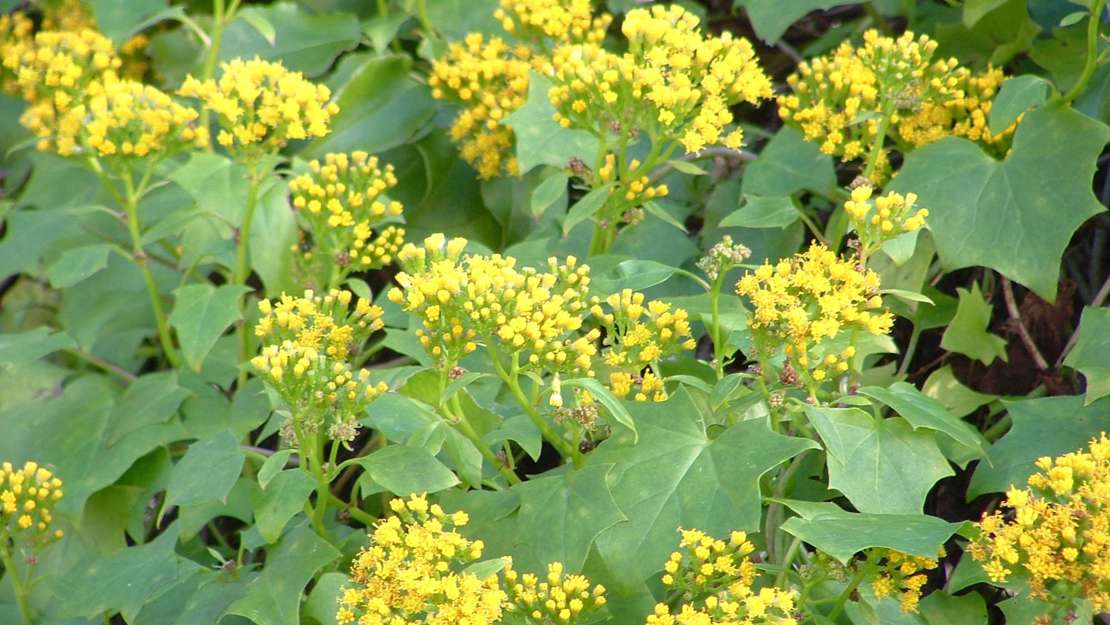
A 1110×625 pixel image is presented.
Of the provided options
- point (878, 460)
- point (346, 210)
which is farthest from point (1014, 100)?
point (346, 210)

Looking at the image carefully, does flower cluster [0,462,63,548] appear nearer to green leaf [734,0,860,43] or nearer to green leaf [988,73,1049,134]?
green leaf [734,0,860,43]

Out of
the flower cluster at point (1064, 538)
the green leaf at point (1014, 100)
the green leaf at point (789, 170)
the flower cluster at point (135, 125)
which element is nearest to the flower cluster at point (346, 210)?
the flower cluster at point (135, 125)

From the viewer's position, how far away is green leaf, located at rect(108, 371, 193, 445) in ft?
8.84

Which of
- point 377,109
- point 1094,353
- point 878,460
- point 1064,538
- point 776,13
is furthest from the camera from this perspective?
point 377,109

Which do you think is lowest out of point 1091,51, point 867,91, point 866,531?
point 866,531

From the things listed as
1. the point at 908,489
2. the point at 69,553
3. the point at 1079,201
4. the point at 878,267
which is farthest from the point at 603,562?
the point at 69,553

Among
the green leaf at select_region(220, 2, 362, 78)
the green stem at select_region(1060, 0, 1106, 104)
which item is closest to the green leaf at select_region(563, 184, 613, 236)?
the green stem at select_region(1060, 0, 1106, 104)

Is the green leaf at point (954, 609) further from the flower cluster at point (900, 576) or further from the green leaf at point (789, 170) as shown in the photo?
the green leaf at point (789, 170)

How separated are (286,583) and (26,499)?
2.31ft

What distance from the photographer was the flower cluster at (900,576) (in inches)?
73.5

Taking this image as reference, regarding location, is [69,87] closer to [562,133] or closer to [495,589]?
[562,133]

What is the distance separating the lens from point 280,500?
1998 mm

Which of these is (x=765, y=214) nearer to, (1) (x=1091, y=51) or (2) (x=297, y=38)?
(1) (x=1091, y=51)

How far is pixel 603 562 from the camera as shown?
2010 mm
